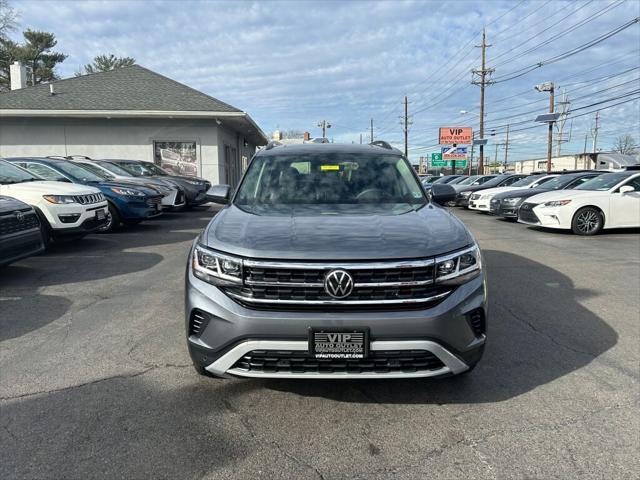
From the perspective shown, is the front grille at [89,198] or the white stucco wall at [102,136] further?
the white stucco wall at [102,136]

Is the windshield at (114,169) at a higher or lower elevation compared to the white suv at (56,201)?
higher

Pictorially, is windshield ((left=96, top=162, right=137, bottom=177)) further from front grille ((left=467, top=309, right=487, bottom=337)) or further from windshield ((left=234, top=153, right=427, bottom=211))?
front grille ((left=467, top=309, right=487, bottom=337))

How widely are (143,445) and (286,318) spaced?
1069 mm

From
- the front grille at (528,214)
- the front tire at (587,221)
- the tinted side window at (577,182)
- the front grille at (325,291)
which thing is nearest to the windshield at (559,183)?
the tinted side window at (577,182)

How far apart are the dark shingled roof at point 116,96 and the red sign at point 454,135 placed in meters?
39.7

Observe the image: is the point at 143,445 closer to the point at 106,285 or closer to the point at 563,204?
the point at 106,285

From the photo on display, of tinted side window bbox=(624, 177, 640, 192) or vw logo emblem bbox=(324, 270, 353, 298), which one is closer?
vw logo emblem bbox=(324, 270, 353, 298)

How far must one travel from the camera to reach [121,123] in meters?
20.1

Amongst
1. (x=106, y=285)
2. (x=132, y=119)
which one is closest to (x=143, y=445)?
(x=106, y=285)

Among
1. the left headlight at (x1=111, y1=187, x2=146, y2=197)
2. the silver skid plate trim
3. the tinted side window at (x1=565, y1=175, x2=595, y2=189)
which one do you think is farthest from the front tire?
the left headlight at (x1=111, y1=187, x2=146, y2=197)

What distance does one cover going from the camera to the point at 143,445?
262 centimetres

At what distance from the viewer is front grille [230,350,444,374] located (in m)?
2.63

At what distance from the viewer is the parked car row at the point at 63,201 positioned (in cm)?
603

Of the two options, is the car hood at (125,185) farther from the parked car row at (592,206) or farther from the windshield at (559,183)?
the windshield at (559,183)
